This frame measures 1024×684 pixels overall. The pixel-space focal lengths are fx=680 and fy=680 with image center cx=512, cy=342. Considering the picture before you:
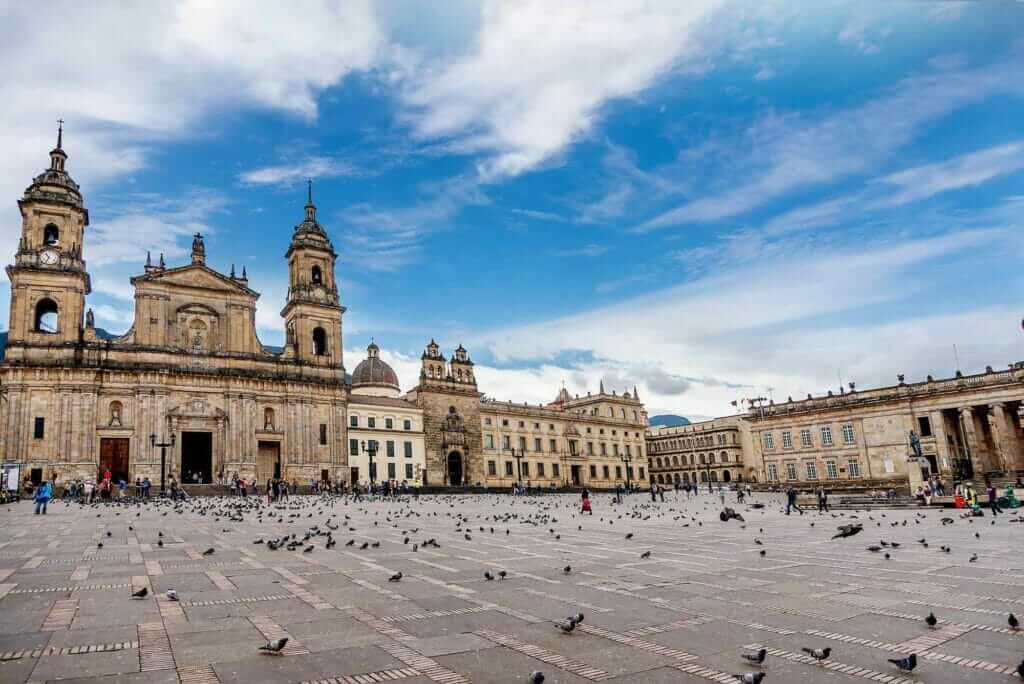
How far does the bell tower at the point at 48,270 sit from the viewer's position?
4662 centimetres

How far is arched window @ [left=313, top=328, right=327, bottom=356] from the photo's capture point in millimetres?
58931

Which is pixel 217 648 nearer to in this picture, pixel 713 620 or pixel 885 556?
pixel 713 620

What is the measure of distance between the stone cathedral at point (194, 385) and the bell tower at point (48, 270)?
9 cm

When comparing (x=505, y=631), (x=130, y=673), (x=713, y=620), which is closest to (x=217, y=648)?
(x=130, y=673)

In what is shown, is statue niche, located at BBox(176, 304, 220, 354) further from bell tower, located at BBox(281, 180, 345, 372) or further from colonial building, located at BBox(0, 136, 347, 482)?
bell tower, located at BBox(281, 180, 345, 372)

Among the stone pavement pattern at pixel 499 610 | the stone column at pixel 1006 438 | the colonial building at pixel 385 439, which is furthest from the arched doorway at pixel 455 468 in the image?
the stone pavement pattern at pixel 499 610

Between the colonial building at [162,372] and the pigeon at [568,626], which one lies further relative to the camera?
the colonial building at [162,372]

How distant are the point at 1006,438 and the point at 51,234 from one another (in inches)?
2889

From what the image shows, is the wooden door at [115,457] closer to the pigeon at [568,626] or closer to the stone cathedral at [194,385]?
the stone cathedral at [194,385]

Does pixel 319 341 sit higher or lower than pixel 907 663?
higher

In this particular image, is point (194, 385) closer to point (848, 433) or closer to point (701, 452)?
point (848, 433)

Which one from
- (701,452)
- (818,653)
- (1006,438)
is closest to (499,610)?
(818,653)

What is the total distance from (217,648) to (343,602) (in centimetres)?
220

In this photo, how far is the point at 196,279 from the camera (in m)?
53.3
